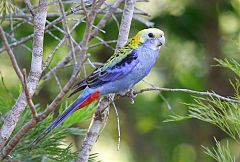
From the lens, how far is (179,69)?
342 centimetres

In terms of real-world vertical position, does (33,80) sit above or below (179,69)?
below

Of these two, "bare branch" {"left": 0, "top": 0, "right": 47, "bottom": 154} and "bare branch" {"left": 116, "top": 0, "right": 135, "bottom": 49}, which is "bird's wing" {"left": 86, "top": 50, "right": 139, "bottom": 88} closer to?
"bare branch" {"left": 116, "top": 0, "right": 135, "bottom": 49}

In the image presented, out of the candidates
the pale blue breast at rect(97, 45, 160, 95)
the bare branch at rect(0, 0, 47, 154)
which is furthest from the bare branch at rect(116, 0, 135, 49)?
the bare branch at rect(0, 0, 47, 154)

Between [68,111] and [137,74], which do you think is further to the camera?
[137,74]

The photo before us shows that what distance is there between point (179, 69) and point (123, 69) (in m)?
1.37

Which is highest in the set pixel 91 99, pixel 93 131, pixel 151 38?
pixel 151 38

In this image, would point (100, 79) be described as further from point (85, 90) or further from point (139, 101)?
point (139, 101)

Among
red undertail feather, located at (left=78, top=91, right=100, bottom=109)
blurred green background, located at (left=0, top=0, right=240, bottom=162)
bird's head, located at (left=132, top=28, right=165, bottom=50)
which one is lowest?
red undertail feather, located at (left=78, top=91, right=100, bottom=109)

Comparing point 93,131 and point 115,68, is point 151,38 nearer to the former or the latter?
point 115,68

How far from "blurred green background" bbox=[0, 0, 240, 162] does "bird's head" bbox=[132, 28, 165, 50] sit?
108cm

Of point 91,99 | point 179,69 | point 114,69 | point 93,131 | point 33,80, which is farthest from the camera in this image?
point 179,69

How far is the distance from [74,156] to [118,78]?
1.28 feet

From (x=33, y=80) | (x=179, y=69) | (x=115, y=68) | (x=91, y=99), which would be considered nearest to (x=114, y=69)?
(x=115, y=68)

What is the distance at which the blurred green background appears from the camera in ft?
10.8
